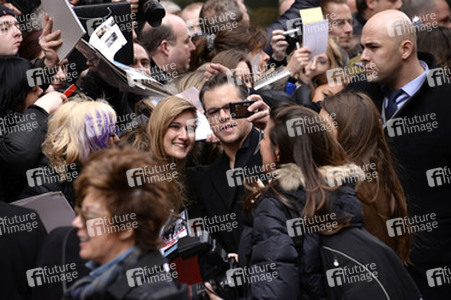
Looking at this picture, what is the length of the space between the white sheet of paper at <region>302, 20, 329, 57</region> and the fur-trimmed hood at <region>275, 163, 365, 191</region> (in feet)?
8.30

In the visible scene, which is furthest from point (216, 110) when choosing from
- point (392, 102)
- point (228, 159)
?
point (392, 102)

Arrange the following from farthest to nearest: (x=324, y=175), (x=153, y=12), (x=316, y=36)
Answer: (x=316, y=36) < (x=153, y=12) < (x=324, y=175)

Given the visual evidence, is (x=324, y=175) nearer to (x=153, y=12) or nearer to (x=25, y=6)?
(x=153, y=12)

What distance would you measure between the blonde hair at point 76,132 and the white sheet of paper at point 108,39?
2.14 feet

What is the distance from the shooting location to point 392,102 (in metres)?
5.43

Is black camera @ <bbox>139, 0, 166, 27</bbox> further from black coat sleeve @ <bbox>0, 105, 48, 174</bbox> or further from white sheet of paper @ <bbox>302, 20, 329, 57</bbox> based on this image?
black coat sleeve @ <bbox>0, 105, 48, 174</bbox>

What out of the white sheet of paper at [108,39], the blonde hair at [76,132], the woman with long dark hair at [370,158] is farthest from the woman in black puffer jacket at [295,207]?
the white sheet of paper at [108,39]

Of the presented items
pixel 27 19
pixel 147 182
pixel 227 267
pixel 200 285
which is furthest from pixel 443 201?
pixel 27 19

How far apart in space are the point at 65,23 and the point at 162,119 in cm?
92

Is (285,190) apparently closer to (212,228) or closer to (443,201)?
(212,228)

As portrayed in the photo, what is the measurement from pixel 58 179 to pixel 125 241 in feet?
5.30

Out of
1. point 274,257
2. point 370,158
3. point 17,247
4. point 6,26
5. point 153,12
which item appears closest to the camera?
point 274,257

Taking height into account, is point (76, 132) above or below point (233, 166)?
above

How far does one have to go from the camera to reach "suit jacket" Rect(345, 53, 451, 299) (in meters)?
5.09
